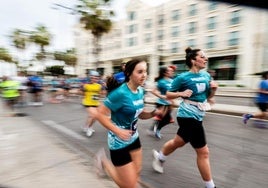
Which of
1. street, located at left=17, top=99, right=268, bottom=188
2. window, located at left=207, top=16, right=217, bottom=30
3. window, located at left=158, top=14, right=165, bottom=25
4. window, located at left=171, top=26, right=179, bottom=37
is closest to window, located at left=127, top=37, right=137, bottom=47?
window, located at left=158, top=14, right=165, bottom=25

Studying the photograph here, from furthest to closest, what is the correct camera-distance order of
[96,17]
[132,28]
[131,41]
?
[131,41]
[132,28]
[96,17]

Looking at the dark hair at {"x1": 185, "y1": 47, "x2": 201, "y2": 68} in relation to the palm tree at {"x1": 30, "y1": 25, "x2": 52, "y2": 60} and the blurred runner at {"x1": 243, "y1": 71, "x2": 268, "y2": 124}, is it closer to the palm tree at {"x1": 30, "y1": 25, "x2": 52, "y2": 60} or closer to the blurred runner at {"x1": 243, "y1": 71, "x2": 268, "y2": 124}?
the blurred runner at {"x1": 243, "y1": 71, "x2": 268, "y2": 124}

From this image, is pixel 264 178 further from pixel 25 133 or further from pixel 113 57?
pixel 113 57

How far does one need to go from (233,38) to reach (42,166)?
30637 millimetres

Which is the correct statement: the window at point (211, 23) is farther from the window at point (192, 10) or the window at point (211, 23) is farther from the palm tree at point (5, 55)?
the palm tree at point (5, 55)

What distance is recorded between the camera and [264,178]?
3.82 m

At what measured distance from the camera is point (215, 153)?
5.07 m

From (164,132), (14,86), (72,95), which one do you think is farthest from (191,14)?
(164,132)

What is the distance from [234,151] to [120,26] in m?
44.8

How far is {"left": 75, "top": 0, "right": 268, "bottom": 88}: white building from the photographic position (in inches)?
1106

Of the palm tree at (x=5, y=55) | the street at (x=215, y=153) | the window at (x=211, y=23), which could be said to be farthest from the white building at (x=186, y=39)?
the palm tree at (x=5, y=55)

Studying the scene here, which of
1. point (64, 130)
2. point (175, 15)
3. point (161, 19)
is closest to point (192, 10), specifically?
point (175, 15)

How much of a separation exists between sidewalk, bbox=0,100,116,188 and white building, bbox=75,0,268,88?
67.8 feet

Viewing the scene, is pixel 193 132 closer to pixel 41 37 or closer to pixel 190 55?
pixel 190 55
